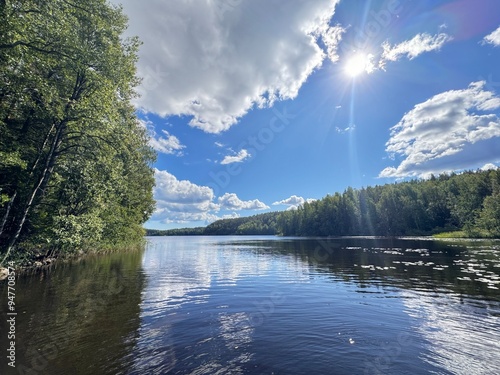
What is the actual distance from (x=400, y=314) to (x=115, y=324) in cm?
Result: 1578

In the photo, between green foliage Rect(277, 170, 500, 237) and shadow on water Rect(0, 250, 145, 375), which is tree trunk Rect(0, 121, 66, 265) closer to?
shadow on water Rect(0, 250, 145, 375)

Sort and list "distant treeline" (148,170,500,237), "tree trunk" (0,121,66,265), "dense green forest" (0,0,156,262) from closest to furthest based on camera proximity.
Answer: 1. "dense green forest" (0,0,156,262)
2. "tree trunk" (0,121,66,265)
3. "distant treeline" (148,170,500,237)

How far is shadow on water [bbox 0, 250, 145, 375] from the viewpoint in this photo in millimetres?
9219

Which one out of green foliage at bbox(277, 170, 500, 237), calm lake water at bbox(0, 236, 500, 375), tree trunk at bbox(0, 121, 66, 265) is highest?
green foliage at bbox(277, 170, 500, 237)

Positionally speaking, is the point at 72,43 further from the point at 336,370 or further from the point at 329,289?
the point at 329,289

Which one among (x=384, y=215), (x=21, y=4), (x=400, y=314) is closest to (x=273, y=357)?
(x=400, y=314)

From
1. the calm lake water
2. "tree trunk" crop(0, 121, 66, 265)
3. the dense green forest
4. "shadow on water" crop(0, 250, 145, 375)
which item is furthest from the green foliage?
"tree trunk" crop(0, 121, 66, 265)

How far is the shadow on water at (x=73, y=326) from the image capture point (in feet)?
30.2

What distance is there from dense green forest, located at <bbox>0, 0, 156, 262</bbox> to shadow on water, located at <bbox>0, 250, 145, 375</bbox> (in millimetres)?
4365

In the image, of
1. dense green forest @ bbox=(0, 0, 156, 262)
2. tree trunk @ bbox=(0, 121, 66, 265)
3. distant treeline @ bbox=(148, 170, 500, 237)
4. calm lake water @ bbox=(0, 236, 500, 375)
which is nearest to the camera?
calm lake water @ bbox=(0, 236, 500, 375)

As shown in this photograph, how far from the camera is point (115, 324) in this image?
1337cm

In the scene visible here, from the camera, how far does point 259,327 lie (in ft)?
42.7

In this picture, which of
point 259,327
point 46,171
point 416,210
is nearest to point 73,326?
point 259,327

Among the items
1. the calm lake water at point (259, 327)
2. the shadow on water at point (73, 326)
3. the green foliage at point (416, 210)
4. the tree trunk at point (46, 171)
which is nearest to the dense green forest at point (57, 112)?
the tree trunk at point (46, 171)
